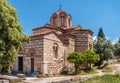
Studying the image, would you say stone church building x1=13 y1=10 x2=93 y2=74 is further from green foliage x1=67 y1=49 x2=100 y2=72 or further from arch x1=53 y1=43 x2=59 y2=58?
green foliage x1=67 y1=49 x2=100 y2=72

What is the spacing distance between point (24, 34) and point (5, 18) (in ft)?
8.28

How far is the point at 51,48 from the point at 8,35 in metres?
13.8

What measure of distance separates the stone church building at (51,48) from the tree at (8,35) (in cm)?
1142

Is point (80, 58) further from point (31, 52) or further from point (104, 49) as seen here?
point (104, 49)

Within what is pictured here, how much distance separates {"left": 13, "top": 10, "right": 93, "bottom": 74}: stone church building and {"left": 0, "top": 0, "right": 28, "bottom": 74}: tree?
37.5ft

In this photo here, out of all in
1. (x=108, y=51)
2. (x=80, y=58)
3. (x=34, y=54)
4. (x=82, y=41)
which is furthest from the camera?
(x=108, y=51)

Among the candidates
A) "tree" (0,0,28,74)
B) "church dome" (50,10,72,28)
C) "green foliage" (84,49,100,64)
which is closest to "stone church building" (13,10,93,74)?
"church dome" (50,10,72,28)

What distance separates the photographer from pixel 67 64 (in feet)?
113

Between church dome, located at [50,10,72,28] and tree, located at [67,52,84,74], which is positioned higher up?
church dome, located at [50,10,72,28]

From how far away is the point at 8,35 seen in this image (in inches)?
707

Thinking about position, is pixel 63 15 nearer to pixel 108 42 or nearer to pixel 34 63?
pixel 108 42

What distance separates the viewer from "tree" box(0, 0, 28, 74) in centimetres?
1788

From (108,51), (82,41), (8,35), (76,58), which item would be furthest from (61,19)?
(8,35)

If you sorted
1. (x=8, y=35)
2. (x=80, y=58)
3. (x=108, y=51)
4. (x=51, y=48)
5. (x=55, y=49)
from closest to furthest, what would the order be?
(x=8, y=35) → (x=51, y=48) → (x=80, y=58) → (x=55, y=49) → (x=108, y=51)
